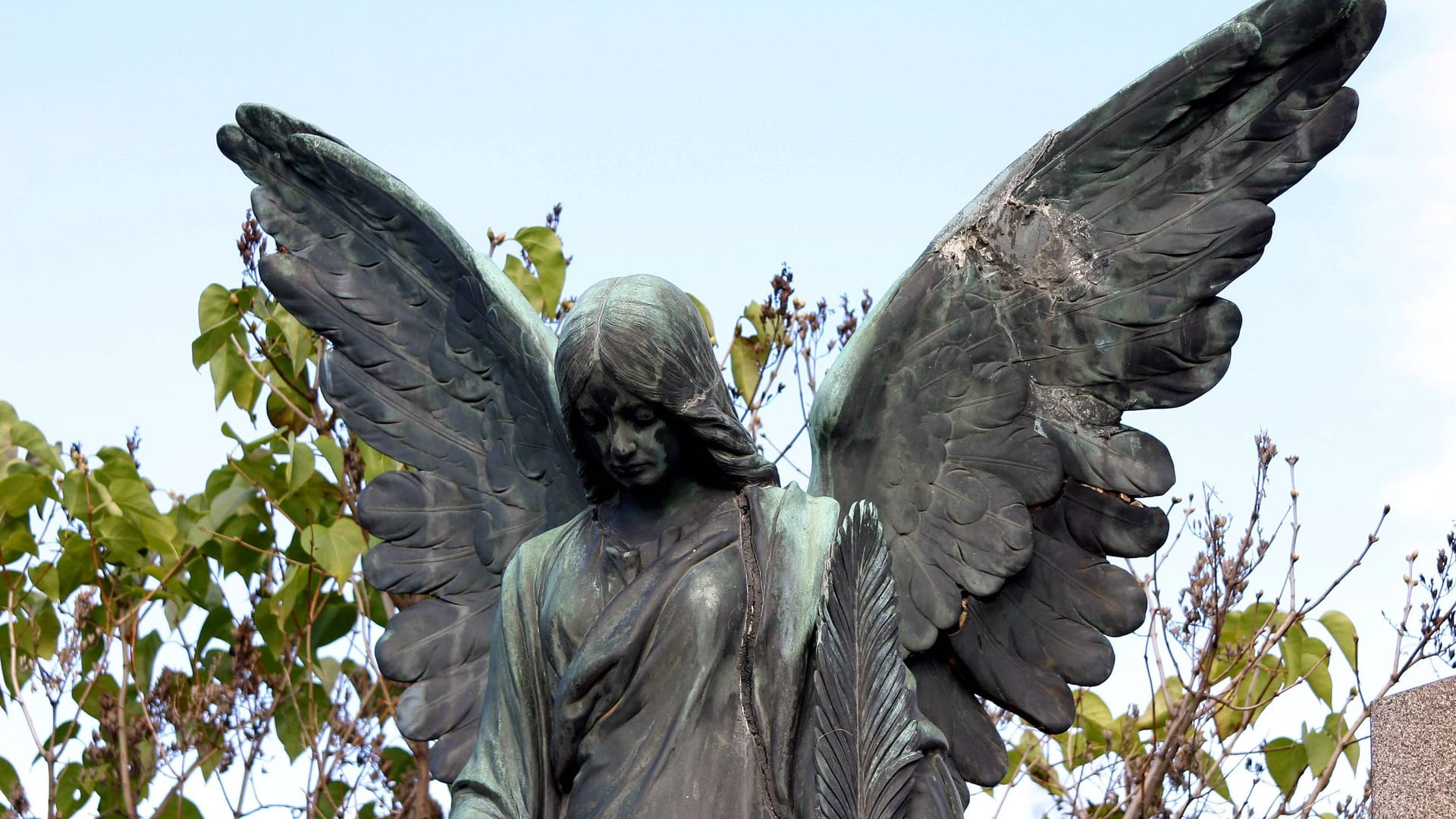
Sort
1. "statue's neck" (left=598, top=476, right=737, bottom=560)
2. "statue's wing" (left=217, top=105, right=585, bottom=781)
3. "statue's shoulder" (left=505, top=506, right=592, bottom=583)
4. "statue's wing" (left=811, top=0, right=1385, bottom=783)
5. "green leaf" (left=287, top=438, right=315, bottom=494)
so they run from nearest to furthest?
1. "statue's neck" (left=598, top=476, right=737, bottom=560)
2. "statue's shoulder" (left=505, top=506, right=592, bottom=583)
3. "statue's wing" (left=811, top=0, right=1385, bottom=783)
4. "statue's wing" (left=217, top=105, right=585, bottom=781)
5. "green leaf" (left=287, top=438, right=315, bottom=494)

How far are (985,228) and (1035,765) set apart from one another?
4099mm

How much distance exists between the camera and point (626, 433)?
13.4 ft

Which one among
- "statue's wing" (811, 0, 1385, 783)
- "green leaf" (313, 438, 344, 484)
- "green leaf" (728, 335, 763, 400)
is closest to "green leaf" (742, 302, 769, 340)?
"green leaf" (728, 335, 763, 400)

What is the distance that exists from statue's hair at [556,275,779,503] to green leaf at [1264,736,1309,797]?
4479 millimetres

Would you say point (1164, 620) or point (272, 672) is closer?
point (1164, 620)

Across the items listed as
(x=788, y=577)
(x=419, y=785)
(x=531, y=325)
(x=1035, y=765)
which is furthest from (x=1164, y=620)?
(x=788, y=577)

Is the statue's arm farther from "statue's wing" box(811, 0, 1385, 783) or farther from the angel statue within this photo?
"statue's wing" box(811, 0, 1385, 783)

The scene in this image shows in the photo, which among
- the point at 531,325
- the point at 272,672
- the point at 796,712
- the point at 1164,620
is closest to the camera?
the point at 796,712

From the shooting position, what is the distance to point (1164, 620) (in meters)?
8.14

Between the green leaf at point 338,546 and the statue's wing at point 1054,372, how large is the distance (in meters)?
3.42

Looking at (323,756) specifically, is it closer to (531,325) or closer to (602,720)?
(531,325)

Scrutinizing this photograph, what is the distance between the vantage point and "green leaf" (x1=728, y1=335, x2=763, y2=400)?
28.0ft

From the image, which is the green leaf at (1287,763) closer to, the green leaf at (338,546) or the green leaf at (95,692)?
the green leaf at (338,546)

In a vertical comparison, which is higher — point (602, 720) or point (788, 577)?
point (788, 577)
